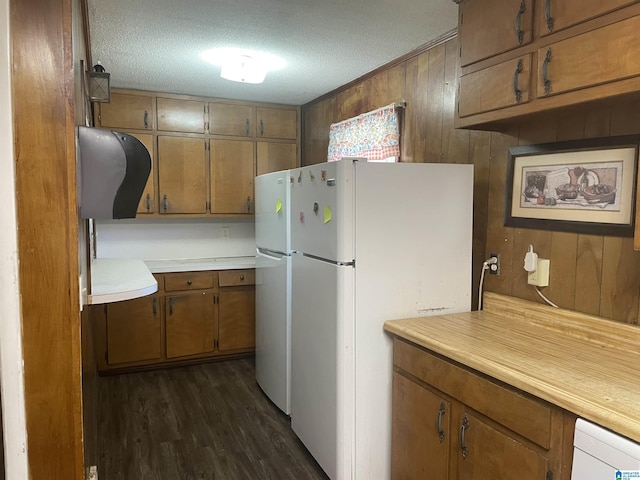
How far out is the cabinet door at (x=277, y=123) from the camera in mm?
4172

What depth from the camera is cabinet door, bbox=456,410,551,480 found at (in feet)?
4.65

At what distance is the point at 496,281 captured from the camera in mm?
2299

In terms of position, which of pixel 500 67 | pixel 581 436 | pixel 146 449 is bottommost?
pixel 146 449

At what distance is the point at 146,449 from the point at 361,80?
8.90 feet

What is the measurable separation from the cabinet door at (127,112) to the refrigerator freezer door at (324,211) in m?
1.77

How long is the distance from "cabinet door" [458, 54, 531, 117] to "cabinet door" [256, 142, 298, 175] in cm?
244

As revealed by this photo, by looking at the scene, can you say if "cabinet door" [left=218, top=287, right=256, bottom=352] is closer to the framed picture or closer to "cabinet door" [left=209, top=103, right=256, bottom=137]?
"cabinet door" [left=209, top=103, right=256, bottom=137]

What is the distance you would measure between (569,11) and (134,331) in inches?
134

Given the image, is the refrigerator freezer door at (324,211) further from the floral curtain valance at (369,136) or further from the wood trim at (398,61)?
the wood trim at (398,61)

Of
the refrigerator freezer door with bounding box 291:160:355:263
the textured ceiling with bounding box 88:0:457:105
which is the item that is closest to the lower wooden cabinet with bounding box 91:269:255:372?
the refrigerator freezer door with bounding box 291:160:355:263

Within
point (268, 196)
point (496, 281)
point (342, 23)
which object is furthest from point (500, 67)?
point (268, 196)

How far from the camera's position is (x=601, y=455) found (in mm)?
1192

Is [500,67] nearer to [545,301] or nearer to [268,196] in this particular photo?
[545,301]

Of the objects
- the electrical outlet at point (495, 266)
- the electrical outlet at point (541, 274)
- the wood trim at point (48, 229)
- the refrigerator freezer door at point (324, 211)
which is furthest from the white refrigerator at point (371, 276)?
the wood trim at point (48, 229)
